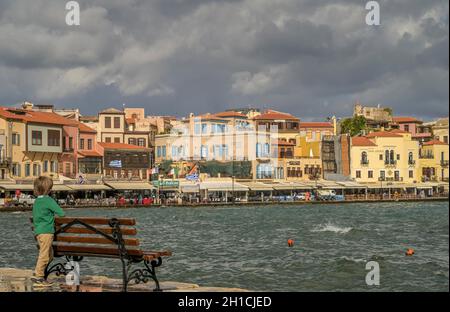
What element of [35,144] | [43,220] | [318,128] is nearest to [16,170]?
[35,144]

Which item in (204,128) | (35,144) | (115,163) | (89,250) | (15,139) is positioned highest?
(204,128)

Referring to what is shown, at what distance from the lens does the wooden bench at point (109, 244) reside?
1013cm

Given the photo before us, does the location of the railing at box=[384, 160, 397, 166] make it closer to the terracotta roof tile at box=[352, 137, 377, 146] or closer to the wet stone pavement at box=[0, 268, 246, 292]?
the terracotta roof tile at box=[352, 137, 377, 146]

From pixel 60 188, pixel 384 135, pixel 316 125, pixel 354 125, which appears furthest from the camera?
pixel 354 125

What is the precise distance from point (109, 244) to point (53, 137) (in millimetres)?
67363

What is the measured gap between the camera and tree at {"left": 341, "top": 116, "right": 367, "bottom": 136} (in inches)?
4326

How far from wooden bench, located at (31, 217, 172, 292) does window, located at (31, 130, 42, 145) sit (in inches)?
2526

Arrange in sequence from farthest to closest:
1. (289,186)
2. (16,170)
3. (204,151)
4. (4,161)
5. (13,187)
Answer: (204,151) < (289,186) < (16,170) < (4,161) < (13,187)

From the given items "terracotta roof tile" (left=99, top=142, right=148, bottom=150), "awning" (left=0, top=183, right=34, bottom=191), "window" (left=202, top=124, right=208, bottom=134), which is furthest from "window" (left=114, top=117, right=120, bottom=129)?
"awning" (left=0, top=183, right=34, bottom=191)

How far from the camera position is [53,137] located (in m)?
75.8

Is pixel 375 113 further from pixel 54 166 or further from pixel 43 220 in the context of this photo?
pixel 43 220

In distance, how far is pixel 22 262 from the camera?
2072 centimetres
